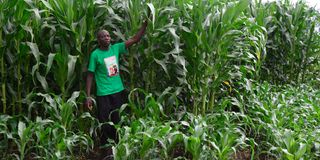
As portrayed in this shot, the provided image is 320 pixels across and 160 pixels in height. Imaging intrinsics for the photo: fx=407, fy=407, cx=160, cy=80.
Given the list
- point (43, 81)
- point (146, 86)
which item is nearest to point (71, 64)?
point (43, 81)

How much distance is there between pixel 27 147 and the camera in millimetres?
3650

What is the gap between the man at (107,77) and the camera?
3691mm

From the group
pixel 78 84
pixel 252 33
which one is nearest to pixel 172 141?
pixel 78 84

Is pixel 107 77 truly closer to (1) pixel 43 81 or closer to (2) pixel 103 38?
(2) pixel 103 38

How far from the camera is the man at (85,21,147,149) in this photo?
3691 millimetres

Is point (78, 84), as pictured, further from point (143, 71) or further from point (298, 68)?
point (298, 68)

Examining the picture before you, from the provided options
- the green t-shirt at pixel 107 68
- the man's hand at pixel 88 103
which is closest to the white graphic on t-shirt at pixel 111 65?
the green t-shirt at pixel 107 68

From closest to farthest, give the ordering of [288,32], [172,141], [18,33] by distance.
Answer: [172,141]
[18,33]
[288,32]

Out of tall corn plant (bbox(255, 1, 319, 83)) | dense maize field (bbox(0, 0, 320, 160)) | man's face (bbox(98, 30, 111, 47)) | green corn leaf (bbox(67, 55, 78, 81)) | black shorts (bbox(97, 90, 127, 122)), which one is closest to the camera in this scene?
dense maize field (bbox(0, 0, 320, 160))

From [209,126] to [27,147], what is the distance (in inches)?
64.5

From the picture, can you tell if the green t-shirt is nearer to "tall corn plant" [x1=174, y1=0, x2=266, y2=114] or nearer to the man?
the man

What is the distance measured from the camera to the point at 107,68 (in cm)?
375

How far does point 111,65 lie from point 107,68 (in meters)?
0.05

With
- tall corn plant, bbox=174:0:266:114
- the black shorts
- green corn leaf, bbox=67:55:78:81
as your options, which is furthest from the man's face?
tall corn plant, bbox=174:0:266:114
